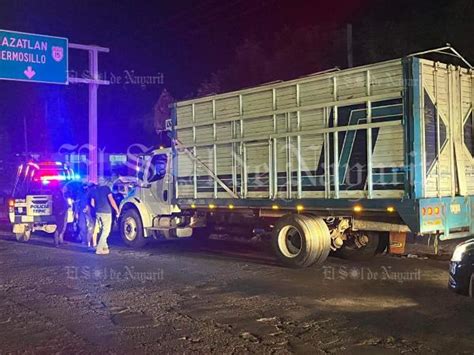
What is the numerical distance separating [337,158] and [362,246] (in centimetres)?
234

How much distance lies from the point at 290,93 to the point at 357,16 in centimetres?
1012

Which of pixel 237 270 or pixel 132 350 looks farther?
pixel 237 270

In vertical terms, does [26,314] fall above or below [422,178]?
below

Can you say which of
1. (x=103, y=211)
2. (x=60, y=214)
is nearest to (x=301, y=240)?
(x=103, y=211)

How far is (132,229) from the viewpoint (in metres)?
13.8

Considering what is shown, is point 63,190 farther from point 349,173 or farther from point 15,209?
point 349,173

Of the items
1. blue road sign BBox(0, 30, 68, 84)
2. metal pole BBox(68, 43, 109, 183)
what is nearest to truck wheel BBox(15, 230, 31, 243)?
metal pole BBox(68, 43, 109, 183)

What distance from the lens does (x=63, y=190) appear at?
1507 cm

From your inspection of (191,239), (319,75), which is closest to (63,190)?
(191,239)

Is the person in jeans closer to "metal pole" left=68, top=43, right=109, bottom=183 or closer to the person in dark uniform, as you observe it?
the person in dark uniform

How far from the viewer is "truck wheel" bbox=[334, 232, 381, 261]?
11031 mm

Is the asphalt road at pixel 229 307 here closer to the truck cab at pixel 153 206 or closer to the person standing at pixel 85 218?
the truck cab at pixel 153 206

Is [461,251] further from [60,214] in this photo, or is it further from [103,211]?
[60,214]

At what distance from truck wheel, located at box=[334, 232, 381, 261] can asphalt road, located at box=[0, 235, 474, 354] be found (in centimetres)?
27
